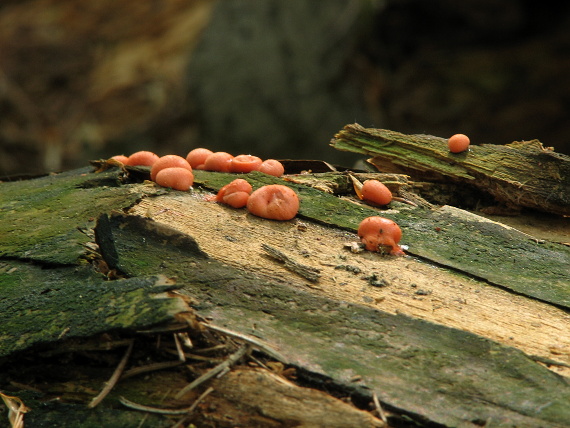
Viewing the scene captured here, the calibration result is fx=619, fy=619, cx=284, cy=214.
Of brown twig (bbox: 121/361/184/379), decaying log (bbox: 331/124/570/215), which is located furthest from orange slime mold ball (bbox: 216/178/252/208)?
brown twig (bbox: 121/361/184/379)

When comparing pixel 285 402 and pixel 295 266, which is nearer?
pixel 285 402

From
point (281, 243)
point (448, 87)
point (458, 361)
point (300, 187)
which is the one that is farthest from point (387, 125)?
point (458, 361)

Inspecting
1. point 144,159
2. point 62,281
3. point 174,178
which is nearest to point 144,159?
point 144,159

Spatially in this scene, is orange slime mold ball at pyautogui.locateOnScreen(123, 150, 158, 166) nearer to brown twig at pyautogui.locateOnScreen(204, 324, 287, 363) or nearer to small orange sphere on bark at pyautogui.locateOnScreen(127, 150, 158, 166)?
small orange sphere on bark at pyautogui.locateOnScreen(127, 150, 158, 166)

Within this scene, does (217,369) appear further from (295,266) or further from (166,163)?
(166,163)

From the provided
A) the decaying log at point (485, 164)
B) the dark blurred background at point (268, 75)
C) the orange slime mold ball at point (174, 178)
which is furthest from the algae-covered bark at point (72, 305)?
Result: the dark blurred background at point (268, 75)
